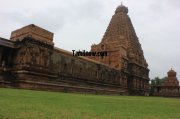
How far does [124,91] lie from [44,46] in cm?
2390

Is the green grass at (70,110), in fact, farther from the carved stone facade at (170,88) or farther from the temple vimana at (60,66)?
the carved stone facade at (170,88)

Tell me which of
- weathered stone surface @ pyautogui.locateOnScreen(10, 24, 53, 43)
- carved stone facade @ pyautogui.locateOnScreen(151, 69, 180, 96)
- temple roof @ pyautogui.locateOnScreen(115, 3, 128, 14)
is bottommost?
carved stone facade @ pyautogui.locateOnScreen(151, 69, 180, 96)

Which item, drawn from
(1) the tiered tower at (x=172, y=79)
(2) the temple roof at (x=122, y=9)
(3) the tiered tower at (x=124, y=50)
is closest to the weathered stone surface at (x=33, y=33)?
(3) the tiered tower at (x=124, y=50)

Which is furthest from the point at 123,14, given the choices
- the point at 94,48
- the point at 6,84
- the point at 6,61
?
the point at 6,84

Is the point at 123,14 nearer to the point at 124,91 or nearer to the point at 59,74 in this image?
the point at 124,91

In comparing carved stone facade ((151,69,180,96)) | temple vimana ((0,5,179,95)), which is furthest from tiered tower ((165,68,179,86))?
temple vimana ((0,5,179,95))

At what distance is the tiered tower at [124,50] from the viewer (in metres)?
47.1

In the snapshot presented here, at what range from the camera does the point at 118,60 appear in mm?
46094

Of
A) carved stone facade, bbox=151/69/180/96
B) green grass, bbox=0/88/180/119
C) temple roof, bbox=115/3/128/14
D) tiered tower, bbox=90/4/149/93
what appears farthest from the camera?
carved stone facade, bbox=151/69/180/96

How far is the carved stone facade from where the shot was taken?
6162 centimetres

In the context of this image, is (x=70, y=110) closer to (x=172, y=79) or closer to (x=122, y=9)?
(x=122, y=9)

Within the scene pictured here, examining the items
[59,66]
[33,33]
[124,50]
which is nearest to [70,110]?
[33,33]

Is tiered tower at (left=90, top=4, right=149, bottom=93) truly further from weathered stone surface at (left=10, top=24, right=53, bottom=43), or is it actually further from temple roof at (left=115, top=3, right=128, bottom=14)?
weathered stone surface at (left=10, top=24, right=53, bottom=43)

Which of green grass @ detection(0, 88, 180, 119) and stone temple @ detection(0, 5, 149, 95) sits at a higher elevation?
stone temple @ detection(0, 5, 149, 95)
